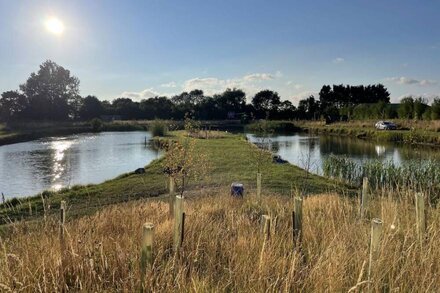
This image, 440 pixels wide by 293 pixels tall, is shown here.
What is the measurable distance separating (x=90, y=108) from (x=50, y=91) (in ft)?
26.5

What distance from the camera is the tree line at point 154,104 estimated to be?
7212 cm

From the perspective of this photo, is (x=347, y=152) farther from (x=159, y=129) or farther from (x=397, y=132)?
(x=159, y=129)

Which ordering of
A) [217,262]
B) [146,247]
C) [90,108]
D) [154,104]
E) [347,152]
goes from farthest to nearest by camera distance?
1. [154,104]
2. [90,108]
3. [347,152]
4. [217,262]
5. [146,247]

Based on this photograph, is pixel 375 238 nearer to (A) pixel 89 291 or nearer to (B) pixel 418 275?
(B) pixel 418 275

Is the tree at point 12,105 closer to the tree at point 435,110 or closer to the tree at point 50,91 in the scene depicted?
the tree at point 50,91

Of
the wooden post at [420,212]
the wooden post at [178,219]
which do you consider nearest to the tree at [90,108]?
the wooden post at [178,219]

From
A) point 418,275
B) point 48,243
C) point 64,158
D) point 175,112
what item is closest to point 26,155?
point 64,158

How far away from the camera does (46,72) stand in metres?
80.5

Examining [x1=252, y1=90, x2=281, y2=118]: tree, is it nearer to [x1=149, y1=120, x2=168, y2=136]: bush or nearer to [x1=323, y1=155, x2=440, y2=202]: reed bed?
[x1=149, y1=120, x2=168, y2=136]: bush

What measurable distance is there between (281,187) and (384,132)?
2807 cm

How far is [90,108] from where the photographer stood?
80.8 metres

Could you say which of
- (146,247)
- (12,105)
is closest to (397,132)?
(146,247)

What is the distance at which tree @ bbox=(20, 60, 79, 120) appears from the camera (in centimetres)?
7231

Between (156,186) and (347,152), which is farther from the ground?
(156,186)
